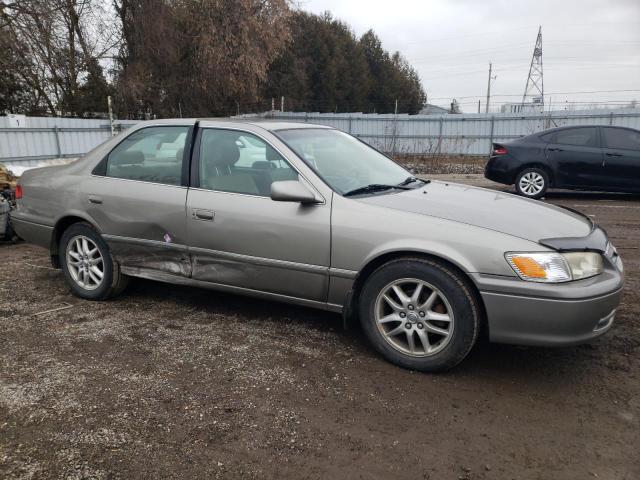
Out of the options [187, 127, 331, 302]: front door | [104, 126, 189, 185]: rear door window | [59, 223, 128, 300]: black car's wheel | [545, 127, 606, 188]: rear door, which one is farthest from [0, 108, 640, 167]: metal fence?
[187, 127, 331, 302]: front door

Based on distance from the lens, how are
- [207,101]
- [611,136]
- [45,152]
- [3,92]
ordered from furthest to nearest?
[207,101] < [3,92] < [45,152] < [611,136]

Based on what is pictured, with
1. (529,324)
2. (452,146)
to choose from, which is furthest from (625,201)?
(452,146)

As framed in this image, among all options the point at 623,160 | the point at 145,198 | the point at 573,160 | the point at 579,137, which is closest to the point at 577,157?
the point at 573,160

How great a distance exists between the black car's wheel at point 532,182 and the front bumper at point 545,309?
7.97 m

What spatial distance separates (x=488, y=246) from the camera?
3.03m

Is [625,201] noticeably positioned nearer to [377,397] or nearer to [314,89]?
[377,397]

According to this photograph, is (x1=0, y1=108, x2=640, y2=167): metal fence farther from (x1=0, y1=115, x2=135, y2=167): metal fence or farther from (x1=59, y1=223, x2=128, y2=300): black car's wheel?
(x1=59, y1=223, x2=128, y2=300): black car's wheel

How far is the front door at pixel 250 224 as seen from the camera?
353 centimetres

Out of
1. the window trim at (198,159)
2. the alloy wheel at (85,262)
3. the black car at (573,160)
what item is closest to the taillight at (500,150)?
the black car at (573,160)

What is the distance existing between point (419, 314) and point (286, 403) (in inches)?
37.6

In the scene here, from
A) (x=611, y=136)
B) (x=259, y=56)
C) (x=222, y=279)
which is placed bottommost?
(x=222, y=279)

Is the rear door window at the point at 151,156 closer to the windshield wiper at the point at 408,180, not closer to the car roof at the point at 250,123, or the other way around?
the car roof at the point at 250,123

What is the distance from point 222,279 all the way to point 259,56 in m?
21.8

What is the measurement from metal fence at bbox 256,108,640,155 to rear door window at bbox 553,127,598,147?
10064mm
